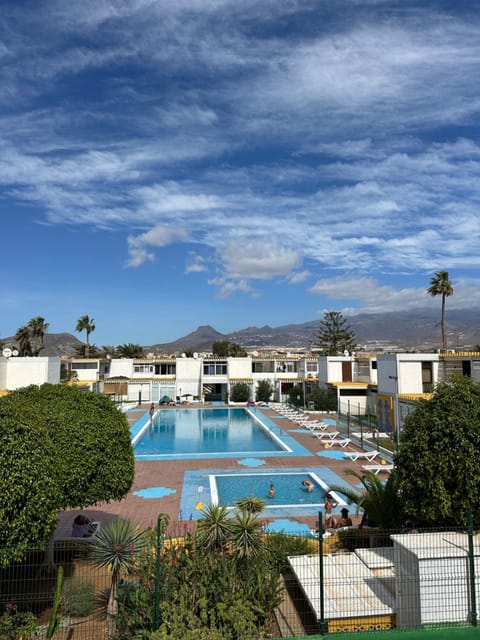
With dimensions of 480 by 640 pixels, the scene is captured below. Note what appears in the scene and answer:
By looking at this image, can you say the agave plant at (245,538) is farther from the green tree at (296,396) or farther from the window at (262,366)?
the window at (262,366)

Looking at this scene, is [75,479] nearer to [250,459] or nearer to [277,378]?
[250,459]

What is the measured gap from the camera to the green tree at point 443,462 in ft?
28.2

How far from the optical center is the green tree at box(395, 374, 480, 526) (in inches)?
338

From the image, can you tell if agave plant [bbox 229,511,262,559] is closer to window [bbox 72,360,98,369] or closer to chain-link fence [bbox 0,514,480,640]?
chain-link fence [bbox 0,514,480,640]

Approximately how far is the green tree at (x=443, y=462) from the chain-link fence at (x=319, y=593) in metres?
0.50

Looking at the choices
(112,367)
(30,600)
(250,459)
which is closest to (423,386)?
(250,459)

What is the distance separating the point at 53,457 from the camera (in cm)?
787

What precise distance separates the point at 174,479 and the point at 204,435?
41.3ft

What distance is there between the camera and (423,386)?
29.2 m

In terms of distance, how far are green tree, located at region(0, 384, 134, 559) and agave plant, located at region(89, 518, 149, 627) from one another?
3.05 feet

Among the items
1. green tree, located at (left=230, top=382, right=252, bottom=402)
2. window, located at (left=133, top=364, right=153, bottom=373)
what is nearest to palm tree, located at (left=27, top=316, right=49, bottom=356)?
window, located at (left=133, top=364, right=153, bottom=373)

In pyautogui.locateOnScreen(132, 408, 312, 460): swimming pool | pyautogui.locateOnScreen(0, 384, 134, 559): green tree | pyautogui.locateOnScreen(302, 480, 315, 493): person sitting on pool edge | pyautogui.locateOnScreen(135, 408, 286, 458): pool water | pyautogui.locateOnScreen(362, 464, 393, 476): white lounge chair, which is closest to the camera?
pyautogui.locateOnScreen(0, 384, 134, 559): green tree

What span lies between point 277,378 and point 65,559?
41849mm

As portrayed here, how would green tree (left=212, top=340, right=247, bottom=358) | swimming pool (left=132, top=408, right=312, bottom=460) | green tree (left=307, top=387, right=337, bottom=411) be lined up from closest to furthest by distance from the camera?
swimming pool (left=132, top=408, right=312, bottom=460), green tree (left=307, top=387, right=337, bottom=411), green tree (left=212, top=340, right=247, bottom=358)
